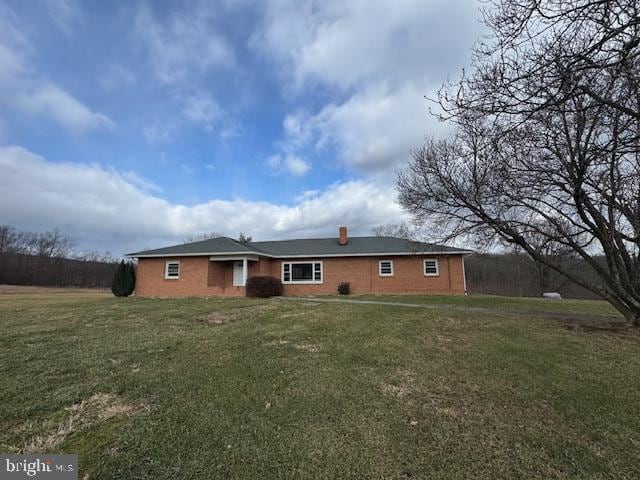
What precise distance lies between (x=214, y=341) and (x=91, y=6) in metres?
9.49

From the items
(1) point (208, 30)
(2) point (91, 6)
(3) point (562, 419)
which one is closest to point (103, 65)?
(2) point (91, 6)

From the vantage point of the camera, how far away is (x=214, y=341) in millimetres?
6727

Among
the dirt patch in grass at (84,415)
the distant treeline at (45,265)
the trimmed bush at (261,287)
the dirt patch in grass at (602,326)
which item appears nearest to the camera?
the dirt patch in grass at (84,415)

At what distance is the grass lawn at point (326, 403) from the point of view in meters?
2.73

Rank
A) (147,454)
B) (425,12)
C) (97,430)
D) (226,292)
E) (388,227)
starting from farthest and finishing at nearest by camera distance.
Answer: (388,227)
(226,292)
(425,12)
(97,430)
(147,454)

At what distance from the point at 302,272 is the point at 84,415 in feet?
57.9

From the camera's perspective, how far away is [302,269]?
69.3ft

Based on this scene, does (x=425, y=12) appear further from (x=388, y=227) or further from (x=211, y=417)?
(x=388, y=227)

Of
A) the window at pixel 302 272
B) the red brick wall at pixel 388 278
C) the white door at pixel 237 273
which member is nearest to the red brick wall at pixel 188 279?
the white door at pixel 237 273

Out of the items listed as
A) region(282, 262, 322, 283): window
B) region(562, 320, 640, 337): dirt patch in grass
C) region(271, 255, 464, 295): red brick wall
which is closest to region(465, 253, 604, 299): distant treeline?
region(271, 255, 464, 295): red brick wall

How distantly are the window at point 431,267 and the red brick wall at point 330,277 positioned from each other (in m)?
0.24

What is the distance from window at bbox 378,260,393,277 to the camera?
19797 millimetres

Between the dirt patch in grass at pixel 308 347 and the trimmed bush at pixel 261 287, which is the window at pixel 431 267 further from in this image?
the dirt patch in grass at pixel 308 347

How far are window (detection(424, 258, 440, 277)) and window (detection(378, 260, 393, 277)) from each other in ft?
7.19
